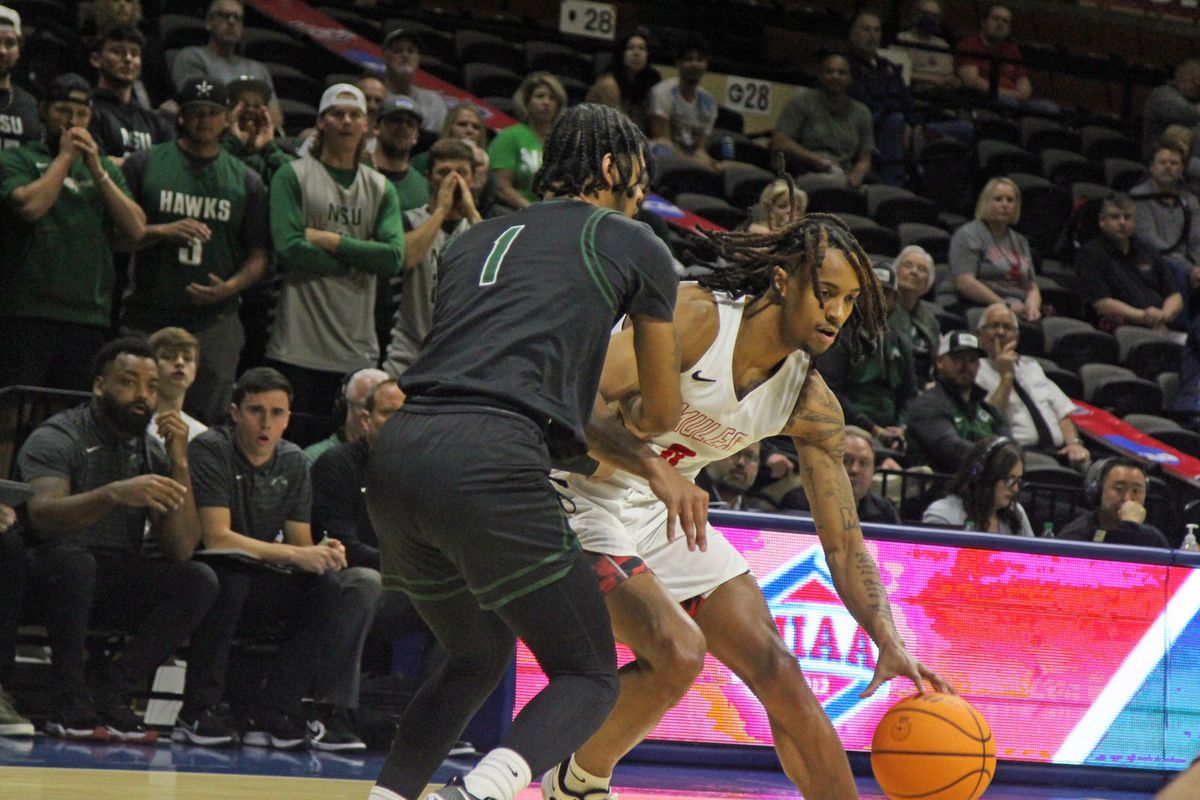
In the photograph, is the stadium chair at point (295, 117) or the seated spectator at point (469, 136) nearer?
the seated spectator at point (469, 136)

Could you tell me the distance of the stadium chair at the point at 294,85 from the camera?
36.8 feet

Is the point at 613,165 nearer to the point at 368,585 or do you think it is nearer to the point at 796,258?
the point at 796,258

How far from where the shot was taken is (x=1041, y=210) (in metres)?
14.1

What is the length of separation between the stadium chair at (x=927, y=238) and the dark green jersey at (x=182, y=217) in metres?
6.05

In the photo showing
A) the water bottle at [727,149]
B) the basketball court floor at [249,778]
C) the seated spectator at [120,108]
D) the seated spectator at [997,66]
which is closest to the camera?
the basketball court floor at [249,778]

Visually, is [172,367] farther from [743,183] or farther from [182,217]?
[743,183]

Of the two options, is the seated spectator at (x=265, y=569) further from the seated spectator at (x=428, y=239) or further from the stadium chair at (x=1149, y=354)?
the stadium chair at (x=1149, y=354)

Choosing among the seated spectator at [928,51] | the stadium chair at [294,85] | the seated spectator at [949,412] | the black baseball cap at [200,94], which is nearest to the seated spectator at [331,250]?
the black baseball cap at [200,94]

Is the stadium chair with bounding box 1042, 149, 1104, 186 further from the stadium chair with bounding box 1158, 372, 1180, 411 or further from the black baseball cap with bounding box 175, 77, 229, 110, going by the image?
→ the black baseball cap with bounding box 175, 77, 229, 110

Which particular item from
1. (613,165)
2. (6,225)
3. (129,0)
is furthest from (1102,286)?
(613,165)

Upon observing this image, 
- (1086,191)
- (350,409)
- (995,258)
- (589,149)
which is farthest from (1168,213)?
(589,149)

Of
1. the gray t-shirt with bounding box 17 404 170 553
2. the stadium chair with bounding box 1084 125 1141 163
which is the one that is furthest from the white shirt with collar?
the stadium chair with bounding box 1084 125 1141 163

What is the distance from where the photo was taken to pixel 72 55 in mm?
10055

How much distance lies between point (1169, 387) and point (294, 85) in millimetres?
6633
